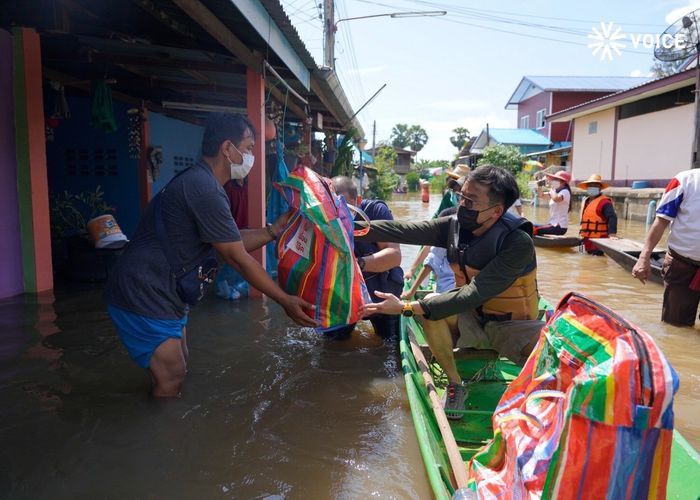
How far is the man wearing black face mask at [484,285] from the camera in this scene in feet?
10.9

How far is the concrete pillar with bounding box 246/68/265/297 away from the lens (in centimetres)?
621

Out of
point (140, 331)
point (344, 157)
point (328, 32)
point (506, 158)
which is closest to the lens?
point (140, 331)

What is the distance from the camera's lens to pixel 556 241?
11.2 m

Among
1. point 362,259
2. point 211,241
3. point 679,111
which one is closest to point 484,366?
point 362,259

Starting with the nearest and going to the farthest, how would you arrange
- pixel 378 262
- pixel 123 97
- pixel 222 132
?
pixel 222 132 < pixel 378 262 < pixel 123 97

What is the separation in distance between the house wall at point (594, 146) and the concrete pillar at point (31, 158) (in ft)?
68.7

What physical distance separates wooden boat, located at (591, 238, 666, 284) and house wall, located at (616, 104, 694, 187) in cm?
996

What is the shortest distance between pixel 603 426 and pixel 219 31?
4644mm

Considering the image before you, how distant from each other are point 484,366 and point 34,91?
532 cm

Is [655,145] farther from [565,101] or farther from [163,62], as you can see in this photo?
[163,62]

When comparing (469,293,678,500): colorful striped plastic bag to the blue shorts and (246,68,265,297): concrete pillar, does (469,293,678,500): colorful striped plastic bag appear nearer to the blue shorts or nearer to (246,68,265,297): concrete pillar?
the blue shorts

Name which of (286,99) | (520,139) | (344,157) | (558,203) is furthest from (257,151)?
(520,139)

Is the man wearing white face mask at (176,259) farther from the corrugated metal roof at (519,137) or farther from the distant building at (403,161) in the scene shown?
the distant building at (403,161)

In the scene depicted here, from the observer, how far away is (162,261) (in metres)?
3.11
